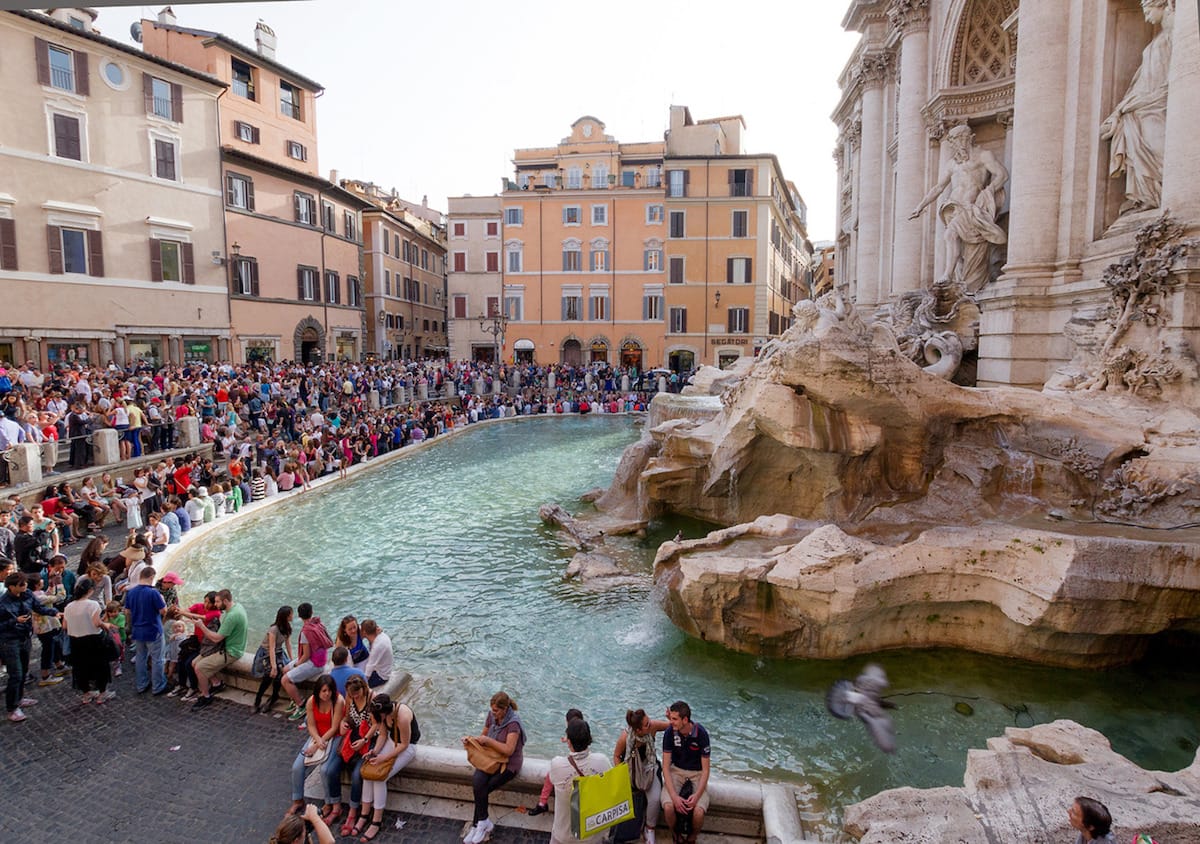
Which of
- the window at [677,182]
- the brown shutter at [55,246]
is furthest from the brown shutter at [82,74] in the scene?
the window at [677,182]

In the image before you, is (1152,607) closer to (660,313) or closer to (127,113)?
(127,113)

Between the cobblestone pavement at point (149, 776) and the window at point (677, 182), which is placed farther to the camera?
the window at point (677, 182)

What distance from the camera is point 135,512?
11.9 meters

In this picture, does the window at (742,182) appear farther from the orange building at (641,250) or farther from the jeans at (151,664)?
the jeans at (151,664)

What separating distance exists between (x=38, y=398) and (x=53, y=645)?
10.7 m

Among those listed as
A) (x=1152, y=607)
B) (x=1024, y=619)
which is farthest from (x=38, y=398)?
(x=1152, y=607)

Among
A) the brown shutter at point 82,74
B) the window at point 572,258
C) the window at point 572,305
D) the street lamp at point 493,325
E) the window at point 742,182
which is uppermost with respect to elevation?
the window at point 742,182

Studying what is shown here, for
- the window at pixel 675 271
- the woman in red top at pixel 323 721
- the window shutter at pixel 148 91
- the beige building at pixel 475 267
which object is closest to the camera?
the woman in red top at pixel 323 721

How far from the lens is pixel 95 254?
2269cm

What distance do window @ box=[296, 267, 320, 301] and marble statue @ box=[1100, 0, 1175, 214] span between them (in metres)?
29.2

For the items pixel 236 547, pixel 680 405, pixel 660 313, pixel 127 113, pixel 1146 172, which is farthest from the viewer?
pixel 660 313

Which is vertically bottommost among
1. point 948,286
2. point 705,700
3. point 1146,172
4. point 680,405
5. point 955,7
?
point 705,700

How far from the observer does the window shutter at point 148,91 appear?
24.0m

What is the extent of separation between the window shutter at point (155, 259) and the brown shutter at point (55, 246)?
2.88 metres
